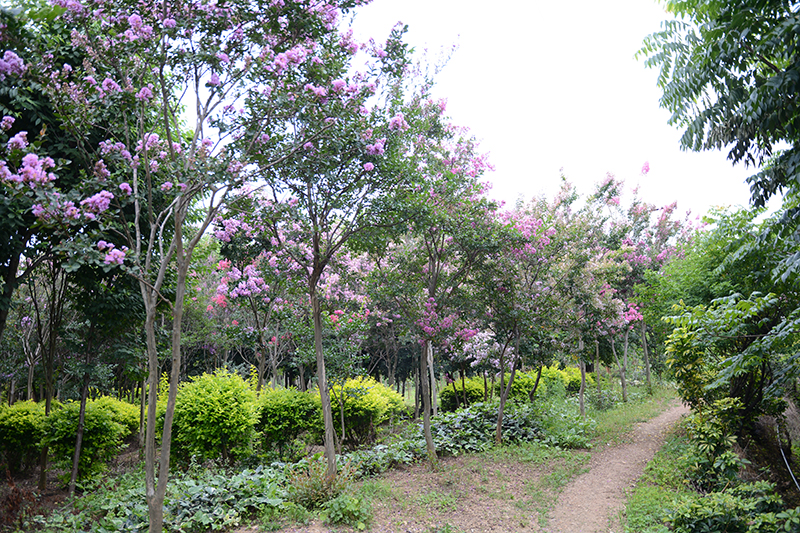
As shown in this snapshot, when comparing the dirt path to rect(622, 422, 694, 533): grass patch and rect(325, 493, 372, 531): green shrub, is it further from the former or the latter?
rect(325, 493, 372, 531): green shrub

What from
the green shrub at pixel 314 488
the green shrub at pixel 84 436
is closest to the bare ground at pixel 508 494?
the green shrub at pixel 314 488

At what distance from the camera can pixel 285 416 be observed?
27.9ft

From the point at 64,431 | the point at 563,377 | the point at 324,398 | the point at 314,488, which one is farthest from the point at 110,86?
the point at 563,377

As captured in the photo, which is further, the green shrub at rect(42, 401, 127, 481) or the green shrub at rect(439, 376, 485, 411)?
the green shrub at rect(439, 376, 485, 411)

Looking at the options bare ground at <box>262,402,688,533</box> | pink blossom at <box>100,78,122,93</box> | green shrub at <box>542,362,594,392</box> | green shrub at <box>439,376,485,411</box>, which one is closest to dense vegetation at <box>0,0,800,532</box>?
pink blossom at <box>100,78,122,93</box>

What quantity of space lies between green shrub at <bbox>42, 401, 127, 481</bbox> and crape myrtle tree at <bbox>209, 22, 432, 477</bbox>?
3.93 metres

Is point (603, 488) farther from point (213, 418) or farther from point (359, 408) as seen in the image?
point (213, 418)

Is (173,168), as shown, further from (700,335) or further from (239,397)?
(700,335)

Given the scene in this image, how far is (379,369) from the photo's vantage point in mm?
20328

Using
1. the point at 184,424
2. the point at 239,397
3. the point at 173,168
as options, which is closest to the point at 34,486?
the point at 184,424

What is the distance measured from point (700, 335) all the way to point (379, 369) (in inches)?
638

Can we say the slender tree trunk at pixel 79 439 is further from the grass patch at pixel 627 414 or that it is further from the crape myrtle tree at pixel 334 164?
the grass patch at pixel 627 414

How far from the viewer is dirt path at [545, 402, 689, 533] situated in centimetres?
554

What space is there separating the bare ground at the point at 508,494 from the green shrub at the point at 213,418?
2.42 m
